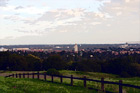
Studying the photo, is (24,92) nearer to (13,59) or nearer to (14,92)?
(14,92)

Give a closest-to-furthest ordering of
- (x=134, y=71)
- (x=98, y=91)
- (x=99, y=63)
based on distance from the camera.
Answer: (x=98, y=91), (x=134, y=71), (x=99, y=63)

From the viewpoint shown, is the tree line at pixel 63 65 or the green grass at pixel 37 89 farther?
the tree line at pixel 63 65

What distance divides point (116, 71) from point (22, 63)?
3381cm

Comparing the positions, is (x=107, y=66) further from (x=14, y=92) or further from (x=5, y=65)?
(x=14, y=92)

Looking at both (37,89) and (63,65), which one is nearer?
(37,89)

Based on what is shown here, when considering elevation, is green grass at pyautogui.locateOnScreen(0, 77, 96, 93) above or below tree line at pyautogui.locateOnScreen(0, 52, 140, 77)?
above

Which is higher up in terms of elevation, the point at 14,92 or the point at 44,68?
the point at 14,92

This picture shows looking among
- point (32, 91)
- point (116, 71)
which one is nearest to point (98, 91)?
point (32, 91)

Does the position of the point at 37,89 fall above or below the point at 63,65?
above

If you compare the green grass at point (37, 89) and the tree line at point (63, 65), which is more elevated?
the green grass at point (37, 89)

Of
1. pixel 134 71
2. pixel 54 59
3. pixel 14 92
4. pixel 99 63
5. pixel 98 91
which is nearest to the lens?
pixel 14 92

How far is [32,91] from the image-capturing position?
54.2 feet

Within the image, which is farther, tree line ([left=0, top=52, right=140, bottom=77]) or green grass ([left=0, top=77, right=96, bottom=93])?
tree line ([left=0, top=52, right=140, bottom=77])

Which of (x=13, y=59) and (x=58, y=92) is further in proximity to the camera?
(x=13, y=59)
